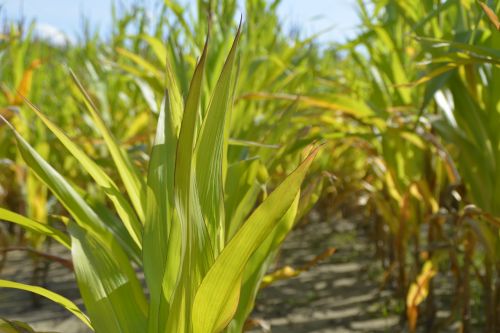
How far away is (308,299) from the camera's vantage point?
65.8 inches

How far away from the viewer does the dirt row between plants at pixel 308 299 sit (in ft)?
4.79

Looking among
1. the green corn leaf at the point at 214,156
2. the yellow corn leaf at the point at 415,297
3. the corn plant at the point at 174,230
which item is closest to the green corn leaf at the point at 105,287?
the corn plant at the point at 174,230

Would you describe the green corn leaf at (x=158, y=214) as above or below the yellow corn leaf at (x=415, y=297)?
above

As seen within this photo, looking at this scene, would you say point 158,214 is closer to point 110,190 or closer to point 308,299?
point 110,190

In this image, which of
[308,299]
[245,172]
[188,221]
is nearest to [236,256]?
[188,221]

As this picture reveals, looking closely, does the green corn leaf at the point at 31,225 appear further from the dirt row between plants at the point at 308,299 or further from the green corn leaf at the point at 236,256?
the dirt row between plants at the point at 308,299

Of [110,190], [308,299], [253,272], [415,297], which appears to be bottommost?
[308,299]

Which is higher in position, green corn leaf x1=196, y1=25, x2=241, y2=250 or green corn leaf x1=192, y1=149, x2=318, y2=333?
green corn leaf x1=196, y1=25, x2=241, y2=250

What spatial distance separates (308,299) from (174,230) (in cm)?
113

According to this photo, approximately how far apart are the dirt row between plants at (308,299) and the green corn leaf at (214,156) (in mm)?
745

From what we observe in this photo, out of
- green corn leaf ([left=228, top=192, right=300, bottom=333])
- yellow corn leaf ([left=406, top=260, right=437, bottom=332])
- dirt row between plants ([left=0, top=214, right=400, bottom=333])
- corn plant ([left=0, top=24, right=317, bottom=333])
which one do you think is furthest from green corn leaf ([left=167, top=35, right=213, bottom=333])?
dirt row between plants ([left=0, top=214, right=400, bottom=333])

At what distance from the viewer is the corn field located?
0.62m

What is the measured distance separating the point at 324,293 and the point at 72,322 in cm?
71

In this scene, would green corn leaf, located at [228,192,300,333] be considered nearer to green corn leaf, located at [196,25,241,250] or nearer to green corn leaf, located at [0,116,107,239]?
green corn leaf, located at [196,25,241,250]
